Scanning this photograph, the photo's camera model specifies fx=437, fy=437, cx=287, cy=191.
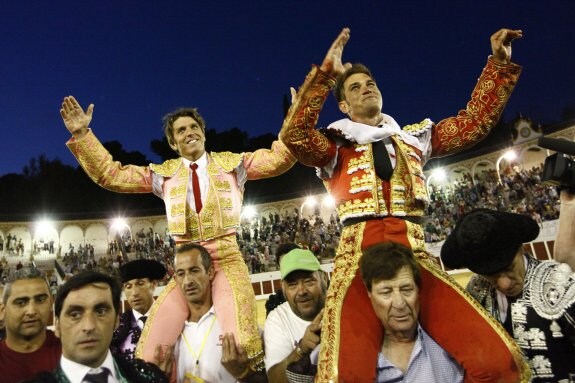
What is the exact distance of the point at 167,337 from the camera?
2.72 m

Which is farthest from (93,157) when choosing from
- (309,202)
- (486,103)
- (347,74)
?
(309,202)

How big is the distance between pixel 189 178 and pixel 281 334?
49.0 inches

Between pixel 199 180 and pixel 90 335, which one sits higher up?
pixel 199 180

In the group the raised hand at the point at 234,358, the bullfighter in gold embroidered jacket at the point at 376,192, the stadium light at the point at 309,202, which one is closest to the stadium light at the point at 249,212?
the stadium light at the point at 309,202

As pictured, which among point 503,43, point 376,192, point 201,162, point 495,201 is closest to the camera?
point 376,192

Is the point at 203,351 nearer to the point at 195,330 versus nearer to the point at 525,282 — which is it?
the point at 195,330

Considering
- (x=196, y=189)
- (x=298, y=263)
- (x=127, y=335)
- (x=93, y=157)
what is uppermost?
(x=93, y=157)

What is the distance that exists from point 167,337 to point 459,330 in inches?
69.2

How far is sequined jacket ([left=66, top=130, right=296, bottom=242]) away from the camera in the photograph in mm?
3012

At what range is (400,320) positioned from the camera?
1811 millimetres

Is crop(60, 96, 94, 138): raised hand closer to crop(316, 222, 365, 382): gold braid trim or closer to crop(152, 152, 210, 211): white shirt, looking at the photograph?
crop(152, 152, 210, 211): white shirt

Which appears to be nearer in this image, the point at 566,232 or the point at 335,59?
the point at 566,232

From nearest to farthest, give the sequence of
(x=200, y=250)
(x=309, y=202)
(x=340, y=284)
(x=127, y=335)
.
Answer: (x=340, y=284)
(x=200, y=250)
(x=127, y=335)
(x=309, y=202)

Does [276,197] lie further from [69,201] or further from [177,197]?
[177,197]
